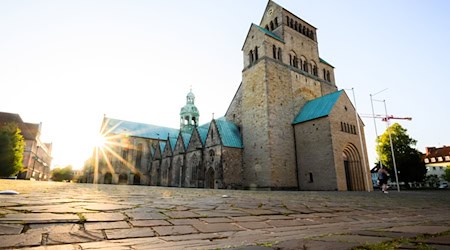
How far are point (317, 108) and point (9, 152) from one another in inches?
1579

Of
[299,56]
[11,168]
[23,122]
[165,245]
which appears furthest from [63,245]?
[23,122]

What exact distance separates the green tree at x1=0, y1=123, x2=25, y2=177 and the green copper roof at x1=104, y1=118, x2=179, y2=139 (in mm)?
16794

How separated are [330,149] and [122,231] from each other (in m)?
23.2

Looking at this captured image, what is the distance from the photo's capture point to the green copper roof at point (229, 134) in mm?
27828

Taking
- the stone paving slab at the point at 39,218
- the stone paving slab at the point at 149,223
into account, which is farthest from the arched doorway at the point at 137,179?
the stone paving slab at the point at 149,223

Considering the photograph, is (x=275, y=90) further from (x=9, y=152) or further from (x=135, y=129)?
(x=135, y=129)

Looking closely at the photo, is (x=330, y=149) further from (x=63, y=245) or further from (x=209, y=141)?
(x=63, y=245)

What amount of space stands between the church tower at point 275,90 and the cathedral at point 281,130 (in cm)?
10

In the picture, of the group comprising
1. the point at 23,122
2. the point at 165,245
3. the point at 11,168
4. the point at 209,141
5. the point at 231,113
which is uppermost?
the point at 23,122

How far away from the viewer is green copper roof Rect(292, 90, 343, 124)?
81.8ft

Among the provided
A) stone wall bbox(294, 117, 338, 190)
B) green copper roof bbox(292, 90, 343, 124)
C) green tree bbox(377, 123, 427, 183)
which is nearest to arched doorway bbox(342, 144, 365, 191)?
stone wall bbox(294, 117, 338, 190)

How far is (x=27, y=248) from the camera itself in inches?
83.5

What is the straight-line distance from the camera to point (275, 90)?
88.8 feet

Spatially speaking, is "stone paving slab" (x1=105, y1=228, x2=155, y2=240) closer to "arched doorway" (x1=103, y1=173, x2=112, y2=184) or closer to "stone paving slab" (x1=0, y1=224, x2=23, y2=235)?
"stone paving slab" (x1=0, y1=224, x2=23, y2=235)
